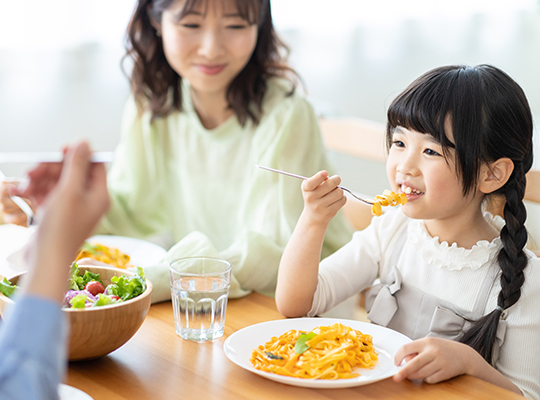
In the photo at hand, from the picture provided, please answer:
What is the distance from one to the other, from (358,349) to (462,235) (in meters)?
0.42

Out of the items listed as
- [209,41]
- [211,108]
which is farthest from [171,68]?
[209,41]

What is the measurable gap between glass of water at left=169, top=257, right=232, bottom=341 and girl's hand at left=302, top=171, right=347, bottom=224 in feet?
0.67

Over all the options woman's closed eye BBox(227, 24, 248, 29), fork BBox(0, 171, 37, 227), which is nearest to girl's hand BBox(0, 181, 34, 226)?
fork BBox(0, 171, 37, 227)

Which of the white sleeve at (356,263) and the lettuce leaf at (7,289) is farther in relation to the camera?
the white sleeve at (356,263)

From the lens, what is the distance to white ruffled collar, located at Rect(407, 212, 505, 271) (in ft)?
3.85

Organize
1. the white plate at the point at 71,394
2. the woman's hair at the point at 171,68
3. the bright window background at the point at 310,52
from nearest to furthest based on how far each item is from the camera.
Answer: the white plate at the point at 71,394, the woman's hair at the point at 171,68, the bright window background at the point at 310,52

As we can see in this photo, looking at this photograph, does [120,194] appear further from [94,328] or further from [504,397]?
[504,397]

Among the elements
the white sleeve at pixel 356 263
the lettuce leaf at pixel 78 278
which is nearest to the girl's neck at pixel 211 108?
the white sleeve at pixel 356 263

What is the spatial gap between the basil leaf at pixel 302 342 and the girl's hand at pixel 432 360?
14 cm

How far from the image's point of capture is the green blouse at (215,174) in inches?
63.3

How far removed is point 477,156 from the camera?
110cm

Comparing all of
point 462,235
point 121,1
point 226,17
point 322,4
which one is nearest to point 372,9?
point 322,4

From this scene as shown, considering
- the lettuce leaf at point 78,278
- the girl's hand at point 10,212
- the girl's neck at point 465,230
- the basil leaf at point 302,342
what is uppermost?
the girl's neck at point 465,230

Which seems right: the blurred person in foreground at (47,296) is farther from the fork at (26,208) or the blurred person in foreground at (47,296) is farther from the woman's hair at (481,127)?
the fork at (26,208)
